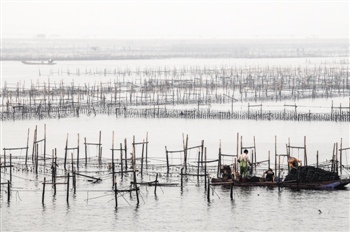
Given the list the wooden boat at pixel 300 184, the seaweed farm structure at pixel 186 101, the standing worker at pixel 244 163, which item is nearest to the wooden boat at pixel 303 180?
the wooden boat at pixel 300 184

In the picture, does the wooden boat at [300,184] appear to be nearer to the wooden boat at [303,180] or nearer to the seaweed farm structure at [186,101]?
the wooden boat at [303,180]

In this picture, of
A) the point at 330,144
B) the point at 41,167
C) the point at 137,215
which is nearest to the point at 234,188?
the point at 137,215

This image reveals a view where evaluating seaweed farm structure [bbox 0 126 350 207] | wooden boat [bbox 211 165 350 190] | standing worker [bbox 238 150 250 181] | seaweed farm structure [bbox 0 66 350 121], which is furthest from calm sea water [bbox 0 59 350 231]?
seaweed farm structure [bbox 0 66 350 121]

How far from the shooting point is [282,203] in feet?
78.7

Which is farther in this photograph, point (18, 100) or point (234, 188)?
point (18, 100)

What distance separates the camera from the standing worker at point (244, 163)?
24.5 metres

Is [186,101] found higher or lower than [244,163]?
higher

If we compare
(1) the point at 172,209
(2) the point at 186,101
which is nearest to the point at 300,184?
(1) the point at 172,209

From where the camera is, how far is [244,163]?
24.7 meters

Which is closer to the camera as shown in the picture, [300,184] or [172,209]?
[172,209]

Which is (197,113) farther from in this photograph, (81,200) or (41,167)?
→ (81,200)

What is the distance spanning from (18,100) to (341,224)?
33324 millimetres

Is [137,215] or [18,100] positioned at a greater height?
[18,100]

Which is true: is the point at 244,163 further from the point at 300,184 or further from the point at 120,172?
the point at 120,172
